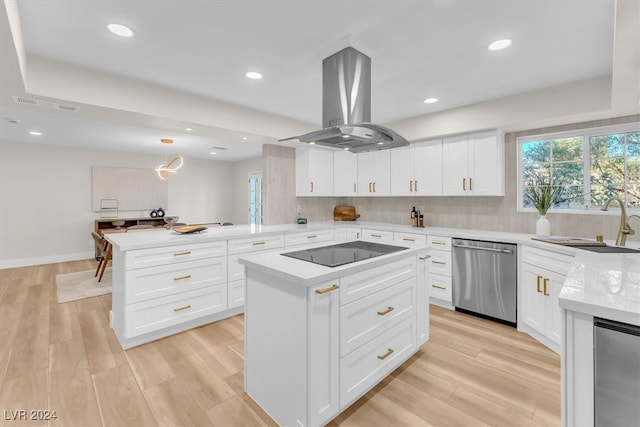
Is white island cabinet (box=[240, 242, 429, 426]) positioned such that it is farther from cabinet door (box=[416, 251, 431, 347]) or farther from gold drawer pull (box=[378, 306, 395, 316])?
cabinet door (box=[416, 251, 431, 347])

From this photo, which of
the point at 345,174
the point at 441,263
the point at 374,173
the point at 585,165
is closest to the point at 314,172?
the point at 345,174

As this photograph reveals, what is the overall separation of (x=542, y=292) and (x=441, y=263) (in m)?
1.05

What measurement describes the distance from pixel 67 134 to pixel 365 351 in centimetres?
641

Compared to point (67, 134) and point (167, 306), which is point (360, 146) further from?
point (67, 134)

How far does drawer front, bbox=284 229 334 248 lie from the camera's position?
3.83 m

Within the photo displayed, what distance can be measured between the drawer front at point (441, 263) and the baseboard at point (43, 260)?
24.3ft

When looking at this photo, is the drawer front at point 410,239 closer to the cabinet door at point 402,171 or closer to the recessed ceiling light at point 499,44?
the cabinet door at point 402,171

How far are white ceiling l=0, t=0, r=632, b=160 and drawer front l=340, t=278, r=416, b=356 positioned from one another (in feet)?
5.92

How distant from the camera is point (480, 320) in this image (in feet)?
10.4

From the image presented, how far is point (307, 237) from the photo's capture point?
4.03m

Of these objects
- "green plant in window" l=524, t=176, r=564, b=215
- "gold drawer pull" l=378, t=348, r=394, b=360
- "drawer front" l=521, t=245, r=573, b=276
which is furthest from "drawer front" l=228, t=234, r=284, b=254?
"green plant in window" l=524, t=176, r=564, b=215

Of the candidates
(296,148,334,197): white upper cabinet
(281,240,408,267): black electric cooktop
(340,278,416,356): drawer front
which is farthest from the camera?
(296,148,334,197): white upper cabinet

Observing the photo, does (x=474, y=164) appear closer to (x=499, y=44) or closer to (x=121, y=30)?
(x=499, y=44)

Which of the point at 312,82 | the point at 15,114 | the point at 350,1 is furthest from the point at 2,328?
the point at 350,1
